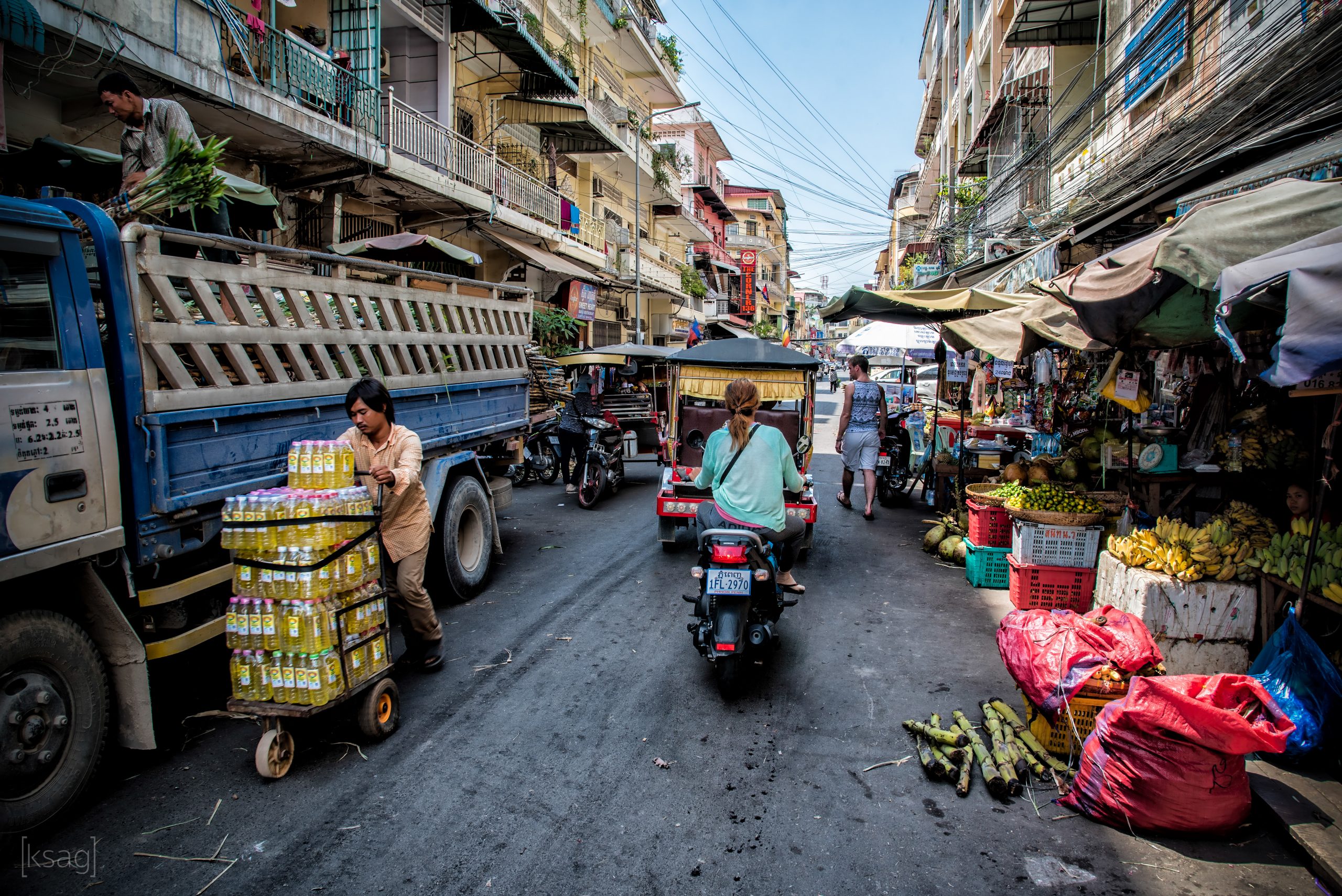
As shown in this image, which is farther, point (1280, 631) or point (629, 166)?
point (629, 166)

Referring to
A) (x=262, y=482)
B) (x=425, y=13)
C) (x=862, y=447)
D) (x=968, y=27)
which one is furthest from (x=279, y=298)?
(x=968, y=27)

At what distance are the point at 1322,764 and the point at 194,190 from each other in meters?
6.84

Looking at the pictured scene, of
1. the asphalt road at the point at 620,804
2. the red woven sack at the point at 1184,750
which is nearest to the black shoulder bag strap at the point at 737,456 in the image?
the asphalt road at the point at 620,804

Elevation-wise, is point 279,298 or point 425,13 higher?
point 425,13

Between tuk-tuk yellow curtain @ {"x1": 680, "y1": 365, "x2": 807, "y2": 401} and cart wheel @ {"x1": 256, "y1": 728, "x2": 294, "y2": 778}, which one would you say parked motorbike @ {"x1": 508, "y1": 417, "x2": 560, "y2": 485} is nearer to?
tuk-tuk yellow curtain @ {"x1": 680, "y1": 365, "x2": 807, "y2": 401}

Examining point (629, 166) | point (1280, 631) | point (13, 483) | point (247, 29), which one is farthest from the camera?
point (629, 166)

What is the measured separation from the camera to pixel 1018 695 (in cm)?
449

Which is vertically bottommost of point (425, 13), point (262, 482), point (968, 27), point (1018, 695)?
point (1018, 695)

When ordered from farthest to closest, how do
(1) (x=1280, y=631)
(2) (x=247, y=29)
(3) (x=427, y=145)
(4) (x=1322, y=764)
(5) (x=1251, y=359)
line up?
(3) (x=427, y=145), (2) (x=247, y=29), (5) (x=1251, y=359), (1) (x=1280, y=631), (4) (x=1322, y=764)

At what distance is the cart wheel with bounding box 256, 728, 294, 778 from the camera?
11.3ft

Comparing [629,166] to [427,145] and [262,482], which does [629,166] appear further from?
[262,482]

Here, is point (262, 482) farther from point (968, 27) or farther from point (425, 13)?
point (968, 27)

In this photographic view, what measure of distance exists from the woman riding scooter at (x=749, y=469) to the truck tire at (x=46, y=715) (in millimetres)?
3403

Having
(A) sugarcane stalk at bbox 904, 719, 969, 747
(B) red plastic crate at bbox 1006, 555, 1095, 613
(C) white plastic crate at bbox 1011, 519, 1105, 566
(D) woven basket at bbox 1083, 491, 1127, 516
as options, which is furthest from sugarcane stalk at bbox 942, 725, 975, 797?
(D) woven basket at bbox 1083, 491, 1127, 516
